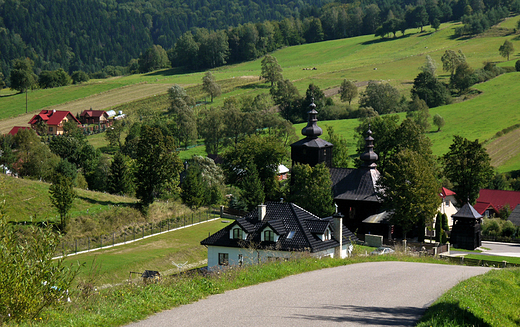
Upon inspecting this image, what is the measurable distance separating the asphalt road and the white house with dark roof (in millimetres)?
19367

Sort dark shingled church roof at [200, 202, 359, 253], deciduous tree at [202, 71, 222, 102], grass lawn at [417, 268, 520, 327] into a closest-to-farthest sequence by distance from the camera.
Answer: grass lawn at [417, 268, 520, 327]
dark shingled church roof at [200, 202, 359, 253]
deciduous tree at [202, 71, 222, 102]

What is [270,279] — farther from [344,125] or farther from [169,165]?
[344,125]

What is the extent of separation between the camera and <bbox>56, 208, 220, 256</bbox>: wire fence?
48375 millimetres

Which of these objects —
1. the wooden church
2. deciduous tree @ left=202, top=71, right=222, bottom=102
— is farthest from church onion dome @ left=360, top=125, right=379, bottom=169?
deciduous tree @ left=202, top=71, right=222, bottom=102

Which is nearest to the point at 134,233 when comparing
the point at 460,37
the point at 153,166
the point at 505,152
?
the point at 153,166

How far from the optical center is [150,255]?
1818 inches

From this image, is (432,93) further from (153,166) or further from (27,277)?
(27,277)

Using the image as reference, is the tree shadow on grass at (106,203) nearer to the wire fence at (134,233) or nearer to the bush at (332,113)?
the wire fence at (134,233)

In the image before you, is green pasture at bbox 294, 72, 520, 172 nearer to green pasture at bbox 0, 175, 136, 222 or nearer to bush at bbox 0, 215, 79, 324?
green pasture at bbox 0, 175, 136, 222

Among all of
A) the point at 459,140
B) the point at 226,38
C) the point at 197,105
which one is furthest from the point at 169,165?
the point at 226,38

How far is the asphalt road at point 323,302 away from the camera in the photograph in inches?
483

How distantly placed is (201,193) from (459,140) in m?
29.3

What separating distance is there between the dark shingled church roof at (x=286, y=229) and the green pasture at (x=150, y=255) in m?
5.83

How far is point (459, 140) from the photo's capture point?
65.2m
